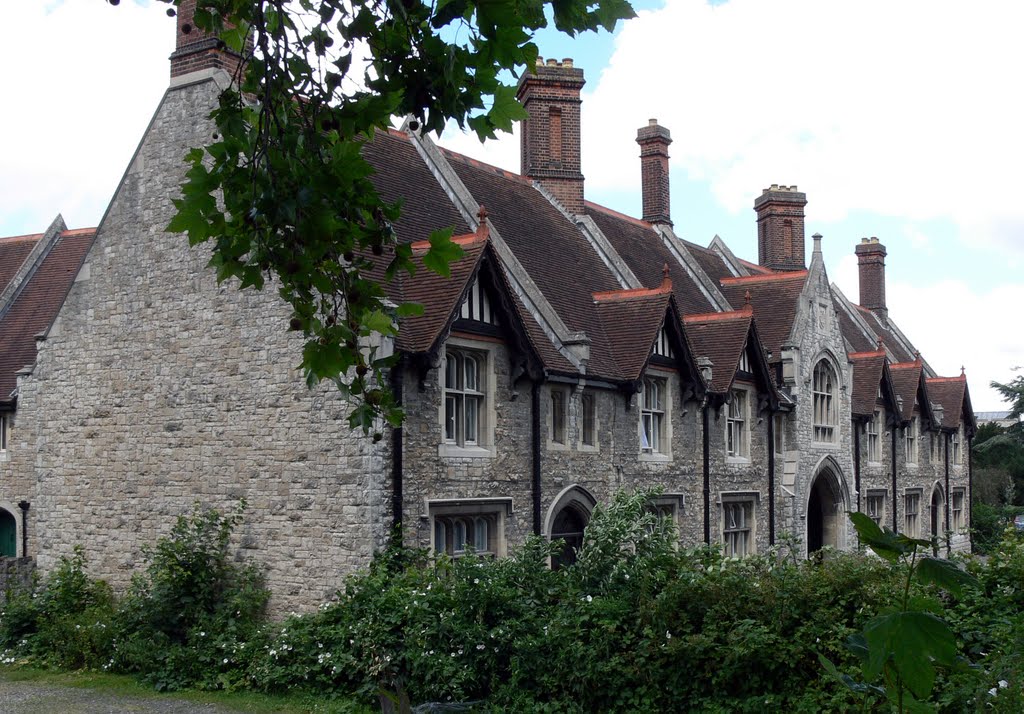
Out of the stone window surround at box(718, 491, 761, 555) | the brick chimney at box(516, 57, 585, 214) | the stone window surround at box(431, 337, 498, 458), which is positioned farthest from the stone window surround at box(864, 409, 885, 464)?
the stone window surround at box(431, 337, 498, 458)

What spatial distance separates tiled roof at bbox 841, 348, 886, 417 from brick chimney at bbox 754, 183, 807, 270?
5.40m

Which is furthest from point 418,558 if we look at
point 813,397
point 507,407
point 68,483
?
point 813,397

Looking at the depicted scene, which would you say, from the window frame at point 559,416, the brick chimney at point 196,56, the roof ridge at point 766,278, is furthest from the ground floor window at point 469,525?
the roof ridge at point 766,278

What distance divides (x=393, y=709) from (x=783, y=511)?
68.2 ft

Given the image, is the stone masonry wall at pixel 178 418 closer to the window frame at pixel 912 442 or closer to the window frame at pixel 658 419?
the window frame at pixel 658 419

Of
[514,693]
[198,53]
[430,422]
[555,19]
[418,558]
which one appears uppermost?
[198,53]

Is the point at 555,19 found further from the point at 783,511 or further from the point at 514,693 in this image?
the point at 783,511

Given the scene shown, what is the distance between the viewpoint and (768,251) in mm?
34188

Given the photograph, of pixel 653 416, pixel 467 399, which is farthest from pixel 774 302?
pixel 467 399

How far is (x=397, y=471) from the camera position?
14.1 metres

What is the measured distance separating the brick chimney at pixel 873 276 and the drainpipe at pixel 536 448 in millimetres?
28849

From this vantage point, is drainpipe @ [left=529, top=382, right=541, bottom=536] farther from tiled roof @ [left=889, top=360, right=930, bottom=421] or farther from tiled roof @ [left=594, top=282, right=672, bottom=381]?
tiled roof @ [left=889, top=360, right=930, bottom=421]

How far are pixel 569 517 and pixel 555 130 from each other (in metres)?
9.84

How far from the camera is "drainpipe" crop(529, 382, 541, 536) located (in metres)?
16.3
